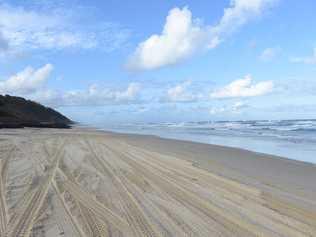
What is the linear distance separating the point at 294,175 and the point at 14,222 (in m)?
8.49

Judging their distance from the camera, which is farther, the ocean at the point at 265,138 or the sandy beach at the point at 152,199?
the ocean at the point at 265,138

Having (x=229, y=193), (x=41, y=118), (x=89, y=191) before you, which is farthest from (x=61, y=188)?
(x=41, y=118)

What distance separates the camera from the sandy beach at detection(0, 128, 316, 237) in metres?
5.89

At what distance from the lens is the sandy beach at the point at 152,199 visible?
19.3ft

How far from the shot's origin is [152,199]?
7.86 metres

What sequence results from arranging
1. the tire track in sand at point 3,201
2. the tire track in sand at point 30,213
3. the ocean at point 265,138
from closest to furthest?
the tire track in sand at point 30,213, the tire track in sand at point 3,201, the ocean at point 265,138

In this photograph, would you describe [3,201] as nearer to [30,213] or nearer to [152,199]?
[30,213]

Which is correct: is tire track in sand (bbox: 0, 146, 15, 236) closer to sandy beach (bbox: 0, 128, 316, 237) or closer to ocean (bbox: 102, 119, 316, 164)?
sandy beach (bbox: 0, 128, 316, 237)

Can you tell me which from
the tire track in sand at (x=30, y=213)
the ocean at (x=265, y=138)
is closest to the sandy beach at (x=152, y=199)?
the tire track in sand at (x=30, y=213)

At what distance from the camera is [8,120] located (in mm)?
46844

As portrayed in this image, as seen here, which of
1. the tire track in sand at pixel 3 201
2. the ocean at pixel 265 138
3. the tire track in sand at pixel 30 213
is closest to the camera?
the tire track in sand at pixel 30 213

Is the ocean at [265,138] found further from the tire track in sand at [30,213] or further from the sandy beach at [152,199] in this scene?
the tire track in sand at [30,213]

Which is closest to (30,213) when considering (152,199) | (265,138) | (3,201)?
(3,201)

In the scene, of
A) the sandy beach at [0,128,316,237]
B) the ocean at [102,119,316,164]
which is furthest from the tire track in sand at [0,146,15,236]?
the ocean at [102,119,316,164]
